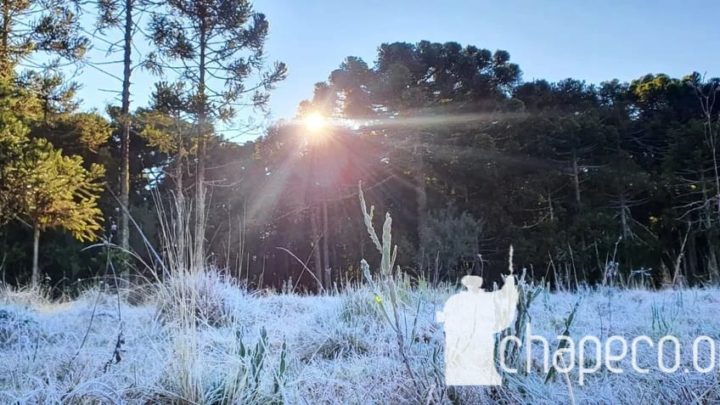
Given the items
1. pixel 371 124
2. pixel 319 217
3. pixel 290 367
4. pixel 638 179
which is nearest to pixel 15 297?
pixel 290 367

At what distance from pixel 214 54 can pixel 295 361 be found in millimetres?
10944

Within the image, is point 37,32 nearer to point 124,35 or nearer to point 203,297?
point 124,35

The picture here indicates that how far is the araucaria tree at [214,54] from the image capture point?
1106cm

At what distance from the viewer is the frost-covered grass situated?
1513 mm

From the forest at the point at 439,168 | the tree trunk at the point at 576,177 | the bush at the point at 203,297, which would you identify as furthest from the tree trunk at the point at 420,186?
the bush at the point at 203,297

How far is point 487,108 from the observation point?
698 inches

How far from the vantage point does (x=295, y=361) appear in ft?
6.61

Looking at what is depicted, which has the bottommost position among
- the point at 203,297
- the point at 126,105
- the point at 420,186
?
the point at 203,297

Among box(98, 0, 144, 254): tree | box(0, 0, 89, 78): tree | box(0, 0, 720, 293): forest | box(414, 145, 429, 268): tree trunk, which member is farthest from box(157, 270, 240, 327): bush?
box(414, 145, 429, 268): tree trunk

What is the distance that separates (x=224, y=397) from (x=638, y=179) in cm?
1782

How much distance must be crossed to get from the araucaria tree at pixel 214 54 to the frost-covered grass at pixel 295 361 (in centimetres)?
848

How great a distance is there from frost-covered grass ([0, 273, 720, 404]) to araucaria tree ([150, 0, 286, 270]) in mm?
8485

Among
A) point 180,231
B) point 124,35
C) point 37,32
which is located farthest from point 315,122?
point 180,231

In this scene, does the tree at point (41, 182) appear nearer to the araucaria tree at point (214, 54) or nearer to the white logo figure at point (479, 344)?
the araucaria tree at point (214, 54)
